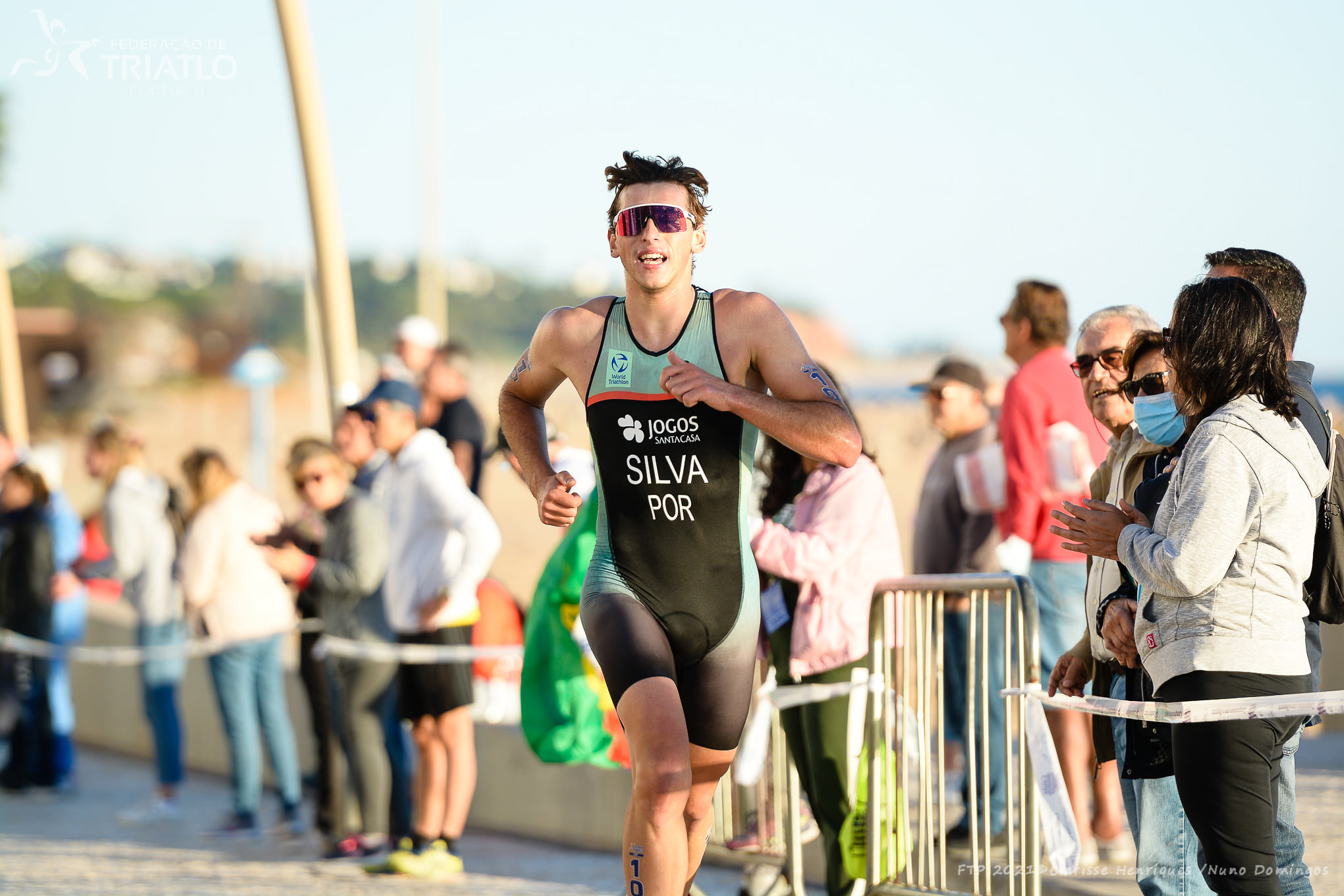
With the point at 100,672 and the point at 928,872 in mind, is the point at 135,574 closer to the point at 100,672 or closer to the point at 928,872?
the point at 100,672

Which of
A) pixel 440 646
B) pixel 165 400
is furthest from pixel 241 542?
pixel 165 400

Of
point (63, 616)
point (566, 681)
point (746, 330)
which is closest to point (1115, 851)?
point (566, 681)

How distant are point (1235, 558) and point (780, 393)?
56.9 inches

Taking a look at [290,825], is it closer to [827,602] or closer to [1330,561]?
[827,602]

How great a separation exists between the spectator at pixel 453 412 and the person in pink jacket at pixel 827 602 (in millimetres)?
3627

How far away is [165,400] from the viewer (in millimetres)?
85188

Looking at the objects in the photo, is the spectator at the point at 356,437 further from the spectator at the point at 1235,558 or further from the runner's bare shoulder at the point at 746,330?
the spectator at the point at 1235,558

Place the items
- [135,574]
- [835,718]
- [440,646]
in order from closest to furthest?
[835,718]
[440,646]
[135,574]

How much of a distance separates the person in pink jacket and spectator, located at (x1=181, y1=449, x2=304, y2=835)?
414 cm

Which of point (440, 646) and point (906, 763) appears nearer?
point (906, 763)

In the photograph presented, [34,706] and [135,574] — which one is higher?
[135,574]

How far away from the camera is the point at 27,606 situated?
1181 cm

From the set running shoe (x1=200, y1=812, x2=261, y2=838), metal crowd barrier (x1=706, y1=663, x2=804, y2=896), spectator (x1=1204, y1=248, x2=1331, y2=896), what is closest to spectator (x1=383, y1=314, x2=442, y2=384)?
running shoe (x1=200, y1=812, x2=261, y2=838)

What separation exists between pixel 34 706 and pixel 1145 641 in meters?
9.77
